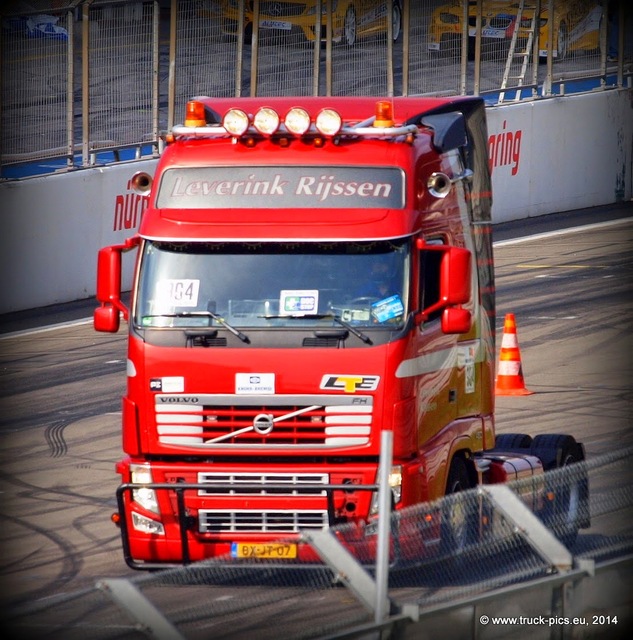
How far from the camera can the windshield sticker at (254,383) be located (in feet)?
31.9

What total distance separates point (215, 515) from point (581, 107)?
21262 mm

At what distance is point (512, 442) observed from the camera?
1246 centimetres

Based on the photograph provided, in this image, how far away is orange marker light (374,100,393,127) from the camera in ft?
34.2

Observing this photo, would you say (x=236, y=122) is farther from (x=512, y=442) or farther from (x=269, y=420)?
(x=512, y=442)

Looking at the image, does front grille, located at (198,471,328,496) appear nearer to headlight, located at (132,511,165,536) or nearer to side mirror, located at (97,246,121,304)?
headlight, located at (132,511,165,536)

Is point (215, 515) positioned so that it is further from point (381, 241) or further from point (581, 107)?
point (581, 107)

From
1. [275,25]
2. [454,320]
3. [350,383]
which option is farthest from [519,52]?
[350,383]

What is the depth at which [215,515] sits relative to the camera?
32.2ft

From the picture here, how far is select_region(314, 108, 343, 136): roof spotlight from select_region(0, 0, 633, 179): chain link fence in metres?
Result: 11.4

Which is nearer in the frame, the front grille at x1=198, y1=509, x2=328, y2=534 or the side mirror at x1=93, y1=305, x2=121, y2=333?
the front grille at x1=198, y1=509, x2=328, y2=534

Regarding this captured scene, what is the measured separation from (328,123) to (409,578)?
3.56 m

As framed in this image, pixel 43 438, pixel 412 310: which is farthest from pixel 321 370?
pixel 43 438

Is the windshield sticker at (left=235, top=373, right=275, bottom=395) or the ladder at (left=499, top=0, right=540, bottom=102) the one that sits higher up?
the ladder at (left=499, top=0, right=540, bottom=102)

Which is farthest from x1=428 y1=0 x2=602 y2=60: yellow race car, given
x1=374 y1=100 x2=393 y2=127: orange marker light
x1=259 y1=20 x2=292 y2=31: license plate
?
x1=374 y1=100 x2=393 y2=127: orange marker light
